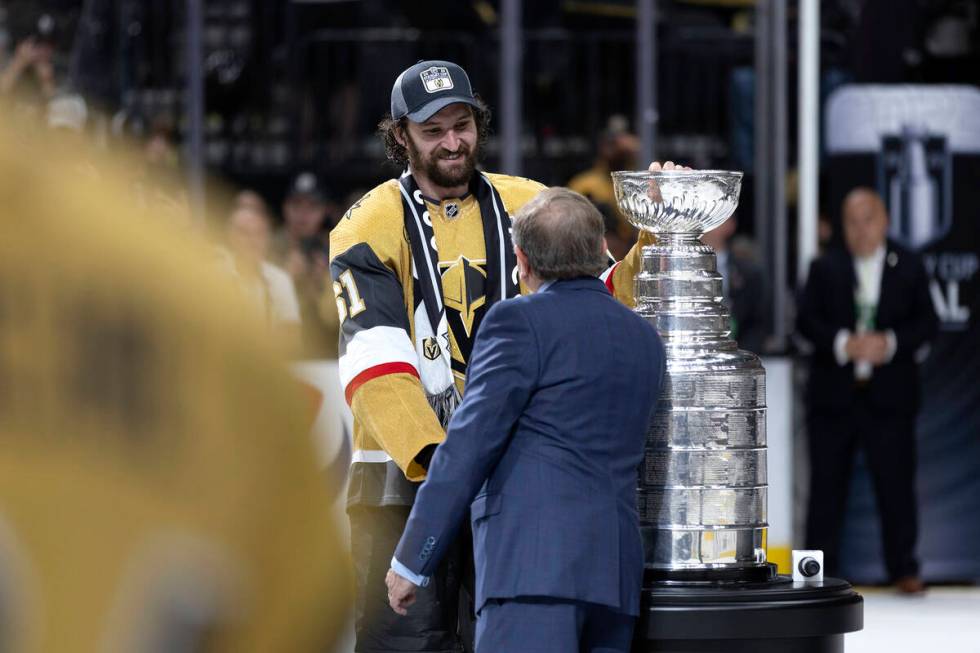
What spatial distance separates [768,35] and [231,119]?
2.57m

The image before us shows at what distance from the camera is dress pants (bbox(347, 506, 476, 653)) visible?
3.05m

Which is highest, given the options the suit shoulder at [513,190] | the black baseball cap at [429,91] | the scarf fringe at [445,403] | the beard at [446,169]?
the black baseball cap at [429,91]

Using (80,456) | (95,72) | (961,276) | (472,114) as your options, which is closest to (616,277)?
(472,114)

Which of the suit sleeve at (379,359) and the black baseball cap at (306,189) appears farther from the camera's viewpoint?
the black baseball cap at (306,189)

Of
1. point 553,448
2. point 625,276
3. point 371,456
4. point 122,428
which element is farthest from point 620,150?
point 122,428

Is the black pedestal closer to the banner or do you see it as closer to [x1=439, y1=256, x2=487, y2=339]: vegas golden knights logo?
[x1=439, y1=256, x2=487, y2=339]: vegas golden knights logo

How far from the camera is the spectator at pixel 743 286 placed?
7.86 meters

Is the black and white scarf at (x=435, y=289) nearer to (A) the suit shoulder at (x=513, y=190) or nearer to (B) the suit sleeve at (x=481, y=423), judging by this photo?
(A) the suit shoulder at (x=513, y=190)

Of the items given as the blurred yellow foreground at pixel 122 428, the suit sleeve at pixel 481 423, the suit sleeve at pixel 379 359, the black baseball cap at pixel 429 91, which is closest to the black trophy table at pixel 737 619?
the suit sleeve at pixel 481 423

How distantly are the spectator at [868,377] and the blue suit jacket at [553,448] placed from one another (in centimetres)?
517

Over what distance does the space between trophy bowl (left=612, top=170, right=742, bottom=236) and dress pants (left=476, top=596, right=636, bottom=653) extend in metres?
0.73

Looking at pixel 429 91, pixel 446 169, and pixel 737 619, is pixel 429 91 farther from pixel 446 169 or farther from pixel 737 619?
pixel 737 619

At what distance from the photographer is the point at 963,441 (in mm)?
8148

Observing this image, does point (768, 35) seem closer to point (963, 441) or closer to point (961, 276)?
point (961, 276)
